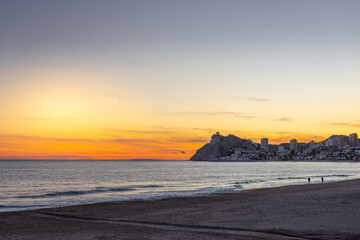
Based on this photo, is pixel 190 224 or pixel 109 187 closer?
pixel 190 224

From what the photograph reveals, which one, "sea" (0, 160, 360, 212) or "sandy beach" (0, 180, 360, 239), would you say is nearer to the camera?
"sandy beach" (0, 180, 360, 239)

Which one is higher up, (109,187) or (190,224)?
(190,224)

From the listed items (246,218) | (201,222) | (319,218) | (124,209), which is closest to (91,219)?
(124,209)

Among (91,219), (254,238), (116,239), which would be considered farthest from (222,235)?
(91,219)

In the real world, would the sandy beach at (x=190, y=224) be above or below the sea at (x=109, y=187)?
above

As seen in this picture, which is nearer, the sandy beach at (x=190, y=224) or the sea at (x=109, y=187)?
the sandy beach at (x=190, y=224)

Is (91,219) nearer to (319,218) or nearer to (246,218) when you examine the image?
(246,218)

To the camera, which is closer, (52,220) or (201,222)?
(201,222)

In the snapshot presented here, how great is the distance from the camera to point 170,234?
1678 centimetres

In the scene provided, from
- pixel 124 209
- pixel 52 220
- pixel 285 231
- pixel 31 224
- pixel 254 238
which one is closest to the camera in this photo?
pixel 254 238

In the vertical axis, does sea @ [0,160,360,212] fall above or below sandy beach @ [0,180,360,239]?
A: below

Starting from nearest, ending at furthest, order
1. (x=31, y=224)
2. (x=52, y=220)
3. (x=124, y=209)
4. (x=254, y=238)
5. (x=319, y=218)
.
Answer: (x=254, y=238)
(x=319, y=218)
(x=31, y=224)
(x=52, y=220)
(x=124, y=209)

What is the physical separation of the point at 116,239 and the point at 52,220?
360 inches

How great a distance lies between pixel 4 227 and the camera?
20266 millimetres
